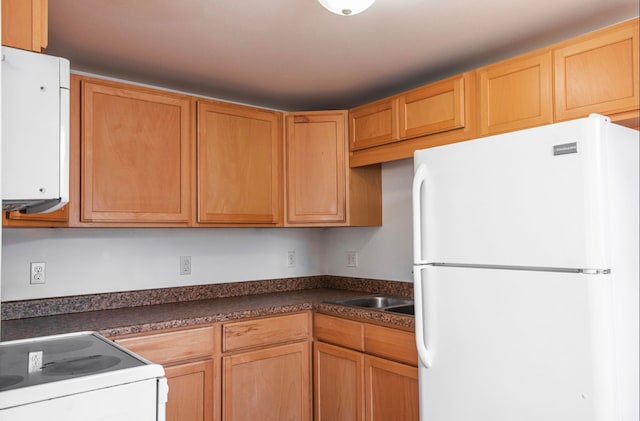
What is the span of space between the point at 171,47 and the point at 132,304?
1.42 metres

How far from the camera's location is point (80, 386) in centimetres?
119

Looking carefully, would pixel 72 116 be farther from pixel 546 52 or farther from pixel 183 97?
pixel 546 52

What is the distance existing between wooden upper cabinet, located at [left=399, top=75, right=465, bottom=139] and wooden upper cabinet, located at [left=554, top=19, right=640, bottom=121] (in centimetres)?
48

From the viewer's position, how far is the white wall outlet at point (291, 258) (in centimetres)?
347

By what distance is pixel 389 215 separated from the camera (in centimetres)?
319

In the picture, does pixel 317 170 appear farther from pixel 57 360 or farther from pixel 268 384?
pixel 57 360

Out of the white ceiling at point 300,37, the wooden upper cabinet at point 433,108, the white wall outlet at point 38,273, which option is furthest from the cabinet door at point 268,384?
the white ceiling at point 300,37

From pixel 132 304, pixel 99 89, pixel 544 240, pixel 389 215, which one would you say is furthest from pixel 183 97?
pixel 544 240

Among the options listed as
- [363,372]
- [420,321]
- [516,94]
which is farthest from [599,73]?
[363,372]

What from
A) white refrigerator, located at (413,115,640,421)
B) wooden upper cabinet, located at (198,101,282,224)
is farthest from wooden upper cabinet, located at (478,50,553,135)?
wooden upper cabinet, located at (198,101,282,224)

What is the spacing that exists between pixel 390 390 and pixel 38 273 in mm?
1869

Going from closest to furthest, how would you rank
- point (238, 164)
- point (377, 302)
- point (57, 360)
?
point (57, 360), point (238, 164), point (377, 302)

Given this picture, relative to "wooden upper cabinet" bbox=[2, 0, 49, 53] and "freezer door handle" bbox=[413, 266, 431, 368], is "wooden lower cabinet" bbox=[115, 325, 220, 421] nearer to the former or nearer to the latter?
"freezer door handle" bbox=[413, 266, 431, 368]

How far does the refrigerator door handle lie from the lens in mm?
2010
